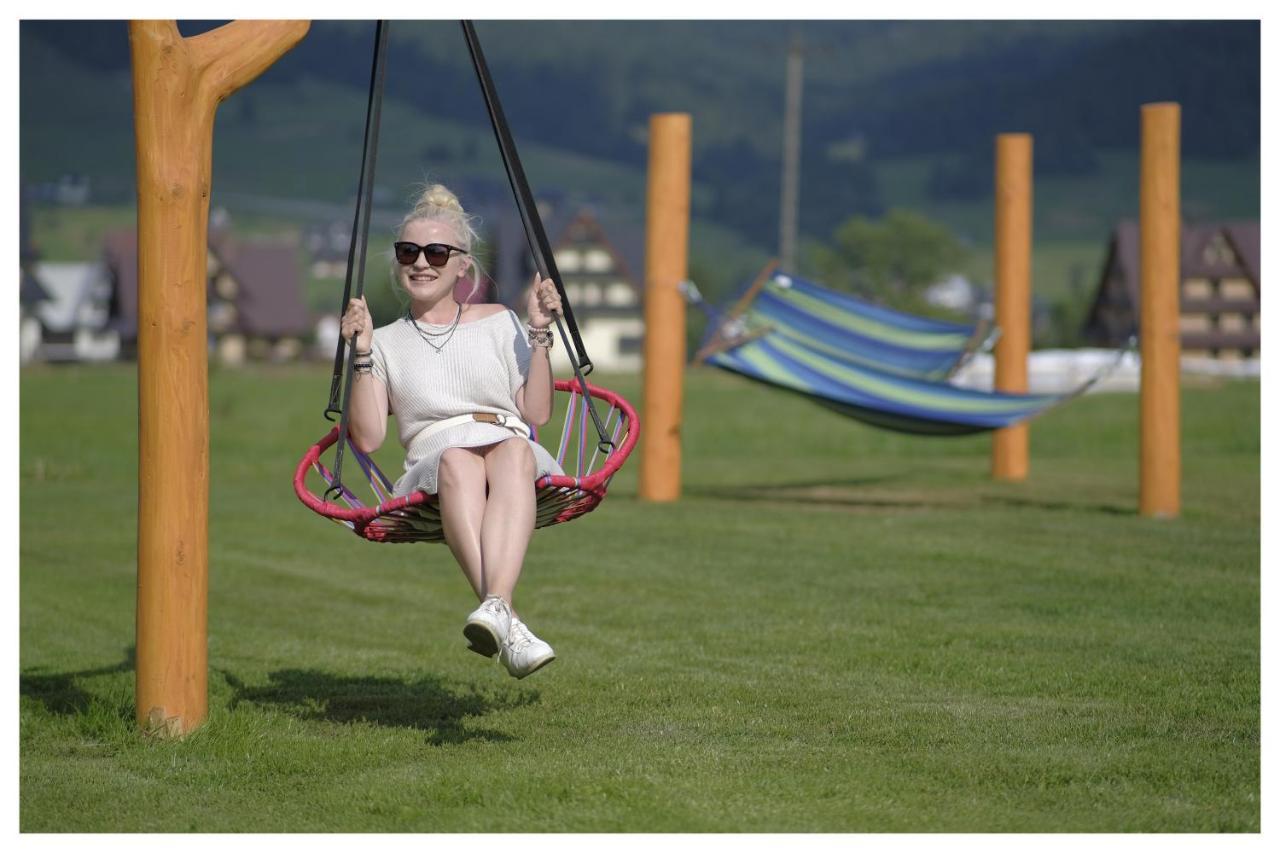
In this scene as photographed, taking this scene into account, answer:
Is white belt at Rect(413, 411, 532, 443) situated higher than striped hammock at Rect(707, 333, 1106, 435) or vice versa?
striped hammock at Rect(707, 333, 1106, 435)

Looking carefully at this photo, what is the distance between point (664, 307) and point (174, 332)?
7.05m

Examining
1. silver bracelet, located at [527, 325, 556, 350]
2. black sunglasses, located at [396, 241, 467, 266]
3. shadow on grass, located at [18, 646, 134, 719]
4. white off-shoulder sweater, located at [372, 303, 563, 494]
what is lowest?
shadow on grass, located at [18, 646, 134, 719]

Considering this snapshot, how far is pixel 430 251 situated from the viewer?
5.20 m

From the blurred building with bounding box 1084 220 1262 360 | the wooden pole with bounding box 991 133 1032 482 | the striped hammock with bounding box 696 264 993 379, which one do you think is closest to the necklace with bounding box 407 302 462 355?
the striped hammock with bounding box 696 264 993 379

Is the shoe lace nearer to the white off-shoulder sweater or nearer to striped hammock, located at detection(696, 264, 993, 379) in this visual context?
the white off-shoulder sweater

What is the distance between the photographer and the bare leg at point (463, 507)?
4.87 m

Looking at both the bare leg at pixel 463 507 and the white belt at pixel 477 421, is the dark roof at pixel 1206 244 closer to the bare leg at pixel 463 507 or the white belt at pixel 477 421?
the white belt at pixel 477 421

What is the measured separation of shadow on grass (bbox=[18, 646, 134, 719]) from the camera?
228 inches

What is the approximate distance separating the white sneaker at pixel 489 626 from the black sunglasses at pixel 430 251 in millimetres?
1025

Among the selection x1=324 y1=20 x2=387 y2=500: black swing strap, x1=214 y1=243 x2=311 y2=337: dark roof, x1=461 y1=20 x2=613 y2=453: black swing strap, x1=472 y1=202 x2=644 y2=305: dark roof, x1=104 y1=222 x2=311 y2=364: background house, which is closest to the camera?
x1=324 y1=20 x2=387 y2=500: black swing strap

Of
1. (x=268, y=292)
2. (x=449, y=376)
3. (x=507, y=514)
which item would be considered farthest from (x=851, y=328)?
(x=268, y=292)

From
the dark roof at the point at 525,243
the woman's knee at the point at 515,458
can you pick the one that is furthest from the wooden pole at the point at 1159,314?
the dark roof at the point at 525,243

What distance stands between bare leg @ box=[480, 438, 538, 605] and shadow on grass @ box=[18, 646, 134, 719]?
136 cm

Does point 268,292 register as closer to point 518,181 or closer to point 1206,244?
point 1206,244
